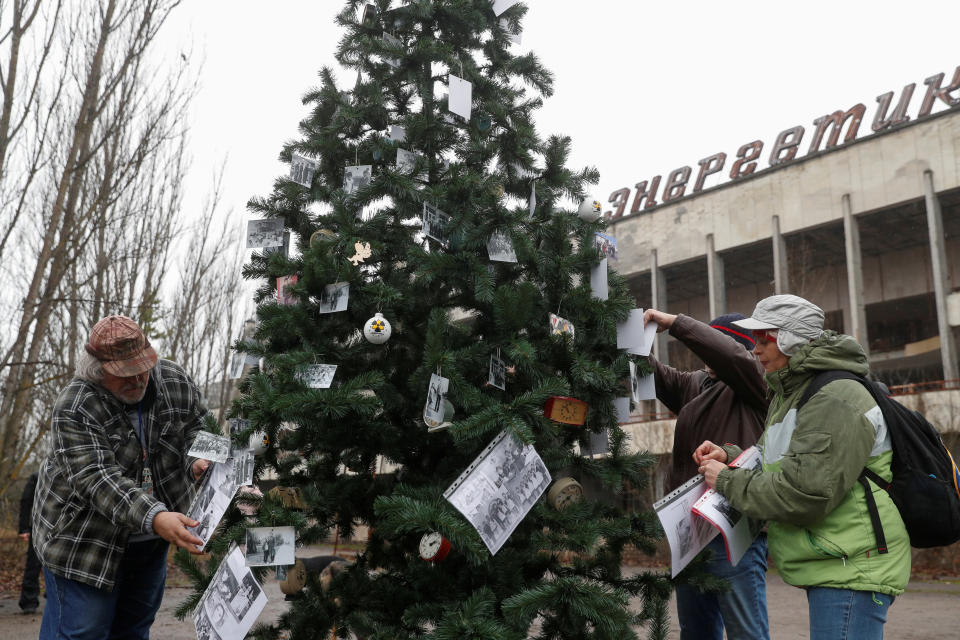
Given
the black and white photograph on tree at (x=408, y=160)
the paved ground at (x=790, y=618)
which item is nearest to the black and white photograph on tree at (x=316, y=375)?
the black and white photograph on tree at (x=408, y=160)

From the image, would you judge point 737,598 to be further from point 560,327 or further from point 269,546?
point 269,546

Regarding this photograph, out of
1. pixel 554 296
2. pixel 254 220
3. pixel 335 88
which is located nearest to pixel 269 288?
pixel 254 220

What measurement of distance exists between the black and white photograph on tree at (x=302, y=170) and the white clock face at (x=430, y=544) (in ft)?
5.14

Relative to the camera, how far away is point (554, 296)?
9.66ft

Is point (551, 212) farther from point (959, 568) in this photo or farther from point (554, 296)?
point (959, 568)

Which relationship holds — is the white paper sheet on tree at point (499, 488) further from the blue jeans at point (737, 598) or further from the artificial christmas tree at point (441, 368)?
the blue jeans at point (737, 598)

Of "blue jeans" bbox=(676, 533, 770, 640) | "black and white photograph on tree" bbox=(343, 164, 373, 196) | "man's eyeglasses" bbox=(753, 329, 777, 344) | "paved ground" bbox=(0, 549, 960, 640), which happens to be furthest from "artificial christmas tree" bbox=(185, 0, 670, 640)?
"paved ground" bbox=(0, 549, 960, 640)

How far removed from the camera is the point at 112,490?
2611mm

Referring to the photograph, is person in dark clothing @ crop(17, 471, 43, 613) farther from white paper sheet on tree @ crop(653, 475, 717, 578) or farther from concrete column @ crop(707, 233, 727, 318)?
concrete column @ crop(707, 233, 727, 318)

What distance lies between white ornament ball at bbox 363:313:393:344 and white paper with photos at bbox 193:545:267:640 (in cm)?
89

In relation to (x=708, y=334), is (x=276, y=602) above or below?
below

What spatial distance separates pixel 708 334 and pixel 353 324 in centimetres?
143

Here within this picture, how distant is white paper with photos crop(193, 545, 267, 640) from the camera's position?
2561 mm

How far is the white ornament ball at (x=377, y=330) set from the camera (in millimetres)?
2758
